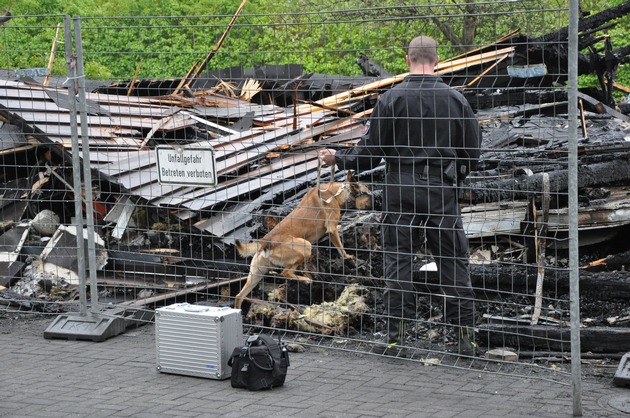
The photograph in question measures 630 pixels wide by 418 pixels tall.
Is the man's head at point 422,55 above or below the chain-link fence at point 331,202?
above

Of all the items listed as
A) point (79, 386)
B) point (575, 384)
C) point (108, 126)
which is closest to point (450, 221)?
point (575, 384)

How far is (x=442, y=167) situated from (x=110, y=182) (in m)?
4.00

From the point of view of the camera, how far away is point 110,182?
9.23 m

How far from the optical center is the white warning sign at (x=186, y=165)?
7.08m

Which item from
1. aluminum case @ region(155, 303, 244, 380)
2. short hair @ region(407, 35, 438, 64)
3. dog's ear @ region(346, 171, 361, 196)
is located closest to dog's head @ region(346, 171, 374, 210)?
dog's ear @ region(346, 171, 361, 196)

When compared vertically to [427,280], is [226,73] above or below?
above

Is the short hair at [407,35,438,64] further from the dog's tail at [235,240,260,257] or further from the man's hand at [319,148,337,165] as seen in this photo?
the dog's tail at [235,240,260,257]

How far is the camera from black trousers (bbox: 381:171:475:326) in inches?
263

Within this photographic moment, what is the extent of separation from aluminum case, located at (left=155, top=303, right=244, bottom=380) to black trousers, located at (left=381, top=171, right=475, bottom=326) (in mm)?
1266

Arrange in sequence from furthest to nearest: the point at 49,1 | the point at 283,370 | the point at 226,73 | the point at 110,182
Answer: the point at 49,1 → the point at 226,73 → the point at 110,182 → the point at 283,370

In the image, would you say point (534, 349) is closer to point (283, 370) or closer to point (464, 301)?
point (464, 301)

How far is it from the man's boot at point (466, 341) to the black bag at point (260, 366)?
138 centimetres

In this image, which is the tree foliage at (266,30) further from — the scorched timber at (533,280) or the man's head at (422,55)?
the scorched timber at (533,280)

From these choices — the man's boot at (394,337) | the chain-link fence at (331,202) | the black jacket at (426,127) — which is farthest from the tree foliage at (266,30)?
the man's boot at (394,337)
